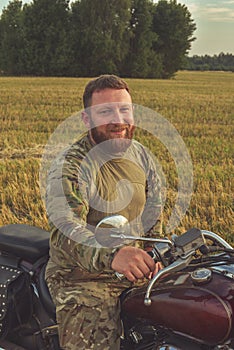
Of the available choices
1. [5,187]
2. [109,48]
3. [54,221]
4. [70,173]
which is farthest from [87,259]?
[109,48]

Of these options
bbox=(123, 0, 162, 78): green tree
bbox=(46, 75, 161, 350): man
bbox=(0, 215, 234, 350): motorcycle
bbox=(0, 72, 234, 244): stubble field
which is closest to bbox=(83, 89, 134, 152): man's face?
bbox=(46, 75, 161, 350): man

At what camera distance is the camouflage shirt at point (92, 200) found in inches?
102

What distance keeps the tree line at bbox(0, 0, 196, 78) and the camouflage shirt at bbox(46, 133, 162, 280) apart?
6388cm

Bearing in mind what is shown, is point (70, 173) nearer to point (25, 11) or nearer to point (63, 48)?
point (63, 48)

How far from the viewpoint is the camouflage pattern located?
2.62 m

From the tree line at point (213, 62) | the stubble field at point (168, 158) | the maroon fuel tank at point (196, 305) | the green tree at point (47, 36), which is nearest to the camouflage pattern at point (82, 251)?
the maroon fuel tank at point (196, 305)

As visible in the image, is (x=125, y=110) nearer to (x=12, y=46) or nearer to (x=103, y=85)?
(x=103, y=85)

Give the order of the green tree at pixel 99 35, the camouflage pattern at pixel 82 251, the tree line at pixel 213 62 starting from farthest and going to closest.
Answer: the tree line at pixel 213 62
the green tree at pixel 99 35
the camouflage pattern at pixel 82 251

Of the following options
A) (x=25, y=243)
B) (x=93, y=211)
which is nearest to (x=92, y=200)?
(x=93, y=211)

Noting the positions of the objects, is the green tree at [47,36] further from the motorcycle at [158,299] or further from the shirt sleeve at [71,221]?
the shirt sleeve at [71,221]

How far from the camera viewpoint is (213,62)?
128250mm

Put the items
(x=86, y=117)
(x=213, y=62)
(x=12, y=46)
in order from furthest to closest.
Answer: (x=213, y=62) < (x=12, y=46) < (x=86, y=117)

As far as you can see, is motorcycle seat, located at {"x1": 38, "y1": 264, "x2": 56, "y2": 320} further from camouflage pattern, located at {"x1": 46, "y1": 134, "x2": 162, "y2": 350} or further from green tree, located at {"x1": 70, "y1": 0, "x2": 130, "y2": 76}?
green tree, located at {"x1": 70, "y1": 0, "x2": 130, "y2": 76}

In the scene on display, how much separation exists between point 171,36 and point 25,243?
73.5 meters
